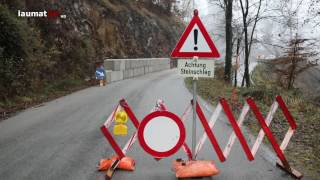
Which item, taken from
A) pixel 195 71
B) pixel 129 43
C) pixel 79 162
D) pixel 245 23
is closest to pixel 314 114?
pixel 195 71

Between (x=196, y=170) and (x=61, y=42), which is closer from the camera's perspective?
(x=196, y=170)

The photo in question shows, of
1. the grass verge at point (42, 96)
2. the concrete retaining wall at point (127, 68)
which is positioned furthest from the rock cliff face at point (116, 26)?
the grass verge at point (42, 96)

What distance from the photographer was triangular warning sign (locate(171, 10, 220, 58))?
21.6 feet

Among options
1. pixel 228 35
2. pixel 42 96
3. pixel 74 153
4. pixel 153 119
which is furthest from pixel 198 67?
pixel 228 35

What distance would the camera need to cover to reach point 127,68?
3256 centimetres

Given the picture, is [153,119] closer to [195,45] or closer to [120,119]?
[120,119]

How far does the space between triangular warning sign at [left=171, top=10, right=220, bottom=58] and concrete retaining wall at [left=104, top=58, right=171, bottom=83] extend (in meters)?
20.6

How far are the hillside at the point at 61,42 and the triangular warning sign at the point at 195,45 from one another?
958 cm

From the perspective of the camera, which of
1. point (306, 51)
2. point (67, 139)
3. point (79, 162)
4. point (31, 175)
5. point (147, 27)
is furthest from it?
point (147, 27)

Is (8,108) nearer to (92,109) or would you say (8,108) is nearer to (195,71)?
(92,109)

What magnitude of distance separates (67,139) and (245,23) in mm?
23211

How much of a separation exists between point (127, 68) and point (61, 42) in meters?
8.97

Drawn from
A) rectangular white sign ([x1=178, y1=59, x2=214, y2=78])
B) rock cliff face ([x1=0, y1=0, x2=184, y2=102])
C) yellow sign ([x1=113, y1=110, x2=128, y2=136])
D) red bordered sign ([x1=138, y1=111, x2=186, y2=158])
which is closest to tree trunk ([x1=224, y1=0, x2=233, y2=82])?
rock cliff face ([x1=0, y1=0, x2=184, y2=102])

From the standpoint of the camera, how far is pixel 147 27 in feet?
159
